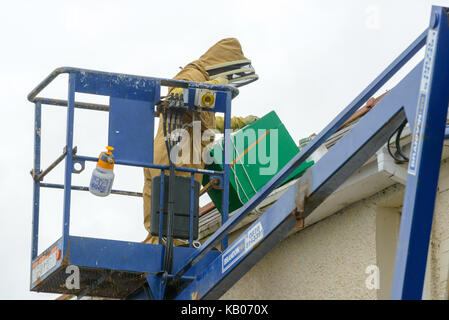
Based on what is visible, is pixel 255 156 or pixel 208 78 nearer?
pixel 255 156

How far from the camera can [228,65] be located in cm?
1001

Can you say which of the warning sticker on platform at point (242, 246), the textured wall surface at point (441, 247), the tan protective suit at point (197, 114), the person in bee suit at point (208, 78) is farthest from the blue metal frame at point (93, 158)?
the textured wall surface at point (441, 247)

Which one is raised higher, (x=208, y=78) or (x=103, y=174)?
(x=208, y=78)

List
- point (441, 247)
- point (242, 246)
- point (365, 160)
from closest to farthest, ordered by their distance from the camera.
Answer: point (365, 160) < point (242, 246) < point (441, 247)

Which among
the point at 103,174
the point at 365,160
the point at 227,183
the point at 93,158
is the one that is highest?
the point at 365,160

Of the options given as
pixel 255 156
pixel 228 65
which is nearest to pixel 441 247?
pixel 255 156

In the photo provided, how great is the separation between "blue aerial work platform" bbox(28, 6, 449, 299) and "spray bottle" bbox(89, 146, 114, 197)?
0.11 metres

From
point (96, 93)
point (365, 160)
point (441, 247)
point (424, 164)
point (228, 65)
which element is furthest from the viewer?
point (228, 65)

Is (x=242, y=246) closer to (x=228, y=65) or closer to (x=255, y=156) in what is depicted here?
(x=255, y=156)

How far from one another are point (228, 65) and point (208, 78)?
71 cm
